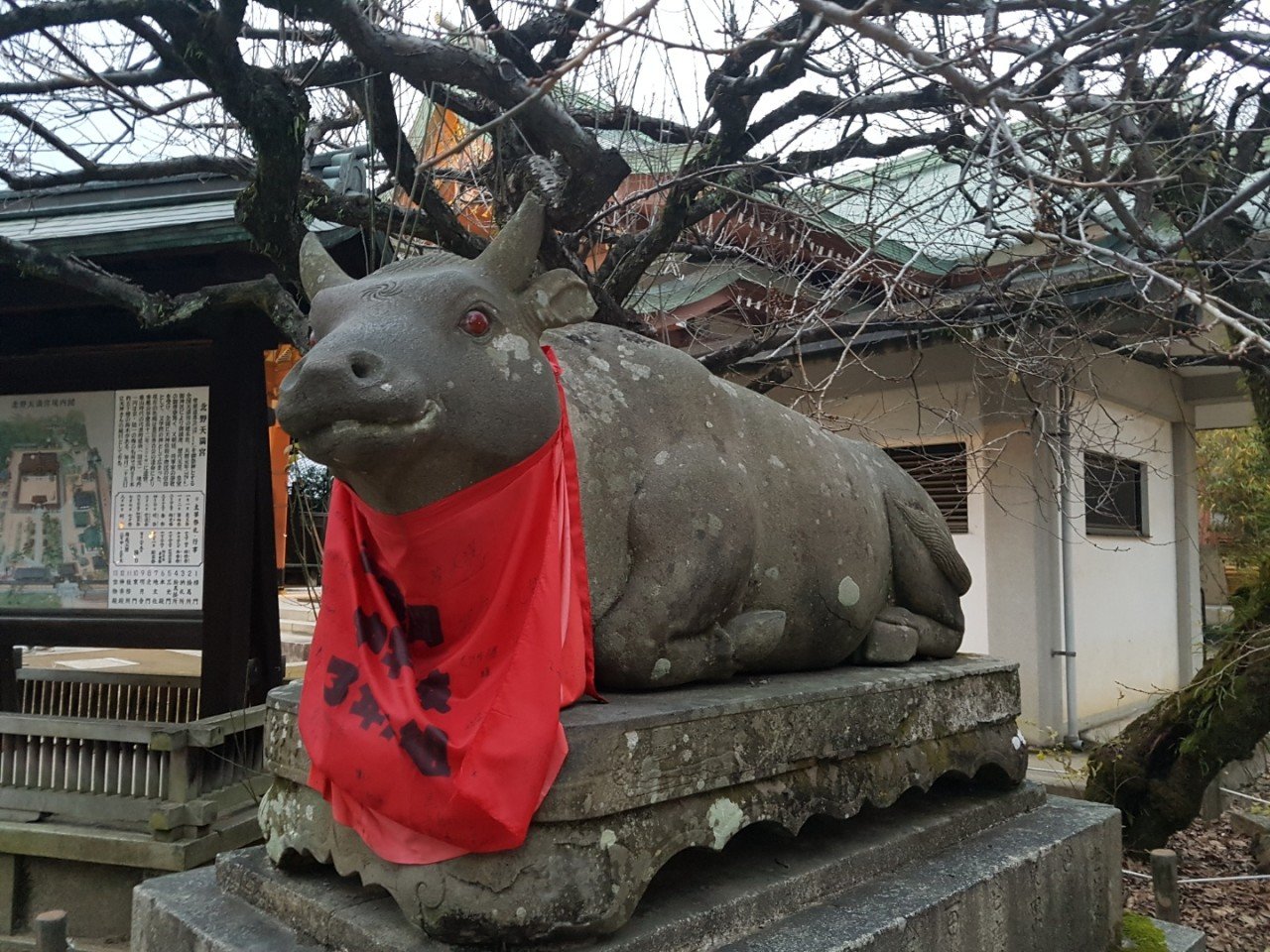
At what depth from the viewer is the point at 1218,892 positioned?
5.54 meters

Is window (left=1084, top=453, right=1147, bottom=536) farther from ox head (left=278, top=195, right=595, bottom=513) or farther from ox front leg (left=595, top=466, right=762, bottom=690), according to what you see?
ox head (left=278, top=195, right=595, bottom=513)

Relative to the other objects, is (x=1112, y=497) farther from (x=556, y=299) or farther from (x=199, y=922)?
(x=199, y=922)

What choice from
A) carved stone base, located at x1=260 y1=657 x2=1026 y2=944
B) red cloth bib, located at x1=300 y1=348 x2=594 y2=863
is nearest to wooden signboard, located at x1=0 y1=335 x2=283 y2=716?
carved stone base, located at x1=260 y1=657 x2=1026 y2=944

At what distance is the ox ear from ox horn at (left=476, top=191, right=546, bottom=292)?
0.17ft

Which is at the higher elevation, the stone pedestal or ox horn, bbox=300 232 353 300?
ox horn, bbox=300 232 353 300

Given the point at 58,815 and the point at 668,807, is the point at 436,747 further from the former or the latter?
the point at 58,815

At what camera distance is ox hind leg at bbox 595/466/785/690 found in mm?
2299

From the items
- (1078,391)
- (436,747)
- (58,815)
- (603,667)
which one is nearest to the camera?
(436,747)

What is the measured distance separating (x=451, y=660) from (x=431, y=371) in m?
0.60

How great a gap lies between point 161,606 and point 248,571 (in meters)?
0.52

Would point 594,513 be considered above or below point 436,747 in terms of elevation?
above

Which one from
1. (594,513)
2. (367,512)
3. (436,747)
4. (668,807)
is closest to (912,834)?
(668,807)

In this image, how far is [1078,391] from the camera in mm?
7926

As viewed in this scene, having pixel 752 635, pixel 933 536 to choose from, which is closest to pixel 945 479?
pixel 933 536
